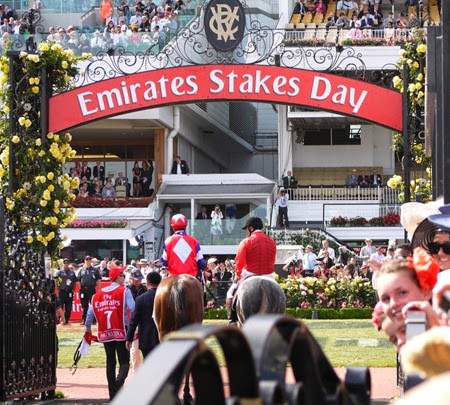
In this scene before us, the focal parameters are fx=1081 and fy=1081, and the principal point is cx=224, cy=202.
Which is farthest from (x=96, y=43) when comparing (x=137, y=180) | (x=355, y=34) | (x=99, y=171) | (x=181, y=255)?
(x=181, y=255)

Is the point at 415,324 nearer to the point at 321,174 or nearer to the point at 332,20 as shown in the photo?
the point at 332,20

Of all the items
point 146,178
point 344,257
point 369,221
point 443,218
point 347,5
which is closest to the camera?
point 443,218

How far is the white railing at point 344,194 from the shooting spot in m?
46.0

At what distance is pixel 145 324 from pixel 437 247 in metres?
5.69

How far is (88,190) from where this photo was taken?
4875 centimetres

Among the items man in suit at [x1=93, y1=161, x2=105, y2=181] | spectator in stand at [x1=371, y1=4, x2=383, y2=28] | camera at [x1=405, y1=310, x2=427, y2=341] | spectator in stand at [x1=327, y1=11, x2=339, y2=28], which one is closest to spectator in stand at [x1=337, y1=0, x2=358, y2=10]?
spectator in stand at [x1=327, y1=11, x2=339, y2=28]

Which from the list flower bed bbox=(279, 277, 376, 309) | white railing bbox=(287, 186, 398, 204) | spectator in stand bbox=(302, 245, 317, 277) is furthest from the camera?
white railing bbox=(287, 186, 398, 204)

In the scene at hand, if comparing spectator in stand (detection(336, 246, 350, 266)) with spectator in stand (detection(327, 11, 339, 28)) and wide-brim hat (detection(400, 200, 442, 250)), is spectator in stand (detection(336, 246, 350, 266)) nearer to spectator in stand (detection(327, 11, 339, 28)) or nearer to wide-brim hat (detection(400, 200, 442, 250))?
spectator in stand (detection(327, 11, 339, 28))

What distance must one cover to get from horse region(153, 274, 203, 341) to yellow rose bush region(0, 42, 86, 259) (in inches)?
196

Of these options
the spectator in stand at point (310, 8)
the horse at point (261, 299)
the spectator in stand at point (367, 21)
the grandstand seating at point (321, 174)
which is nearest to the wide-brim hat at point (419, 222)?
the horse at point (261, 299)

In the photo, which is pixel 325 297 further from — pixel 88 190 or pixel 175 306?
pixel 88 190

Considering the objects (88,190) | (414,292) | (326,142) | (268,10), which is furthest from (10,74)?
(268,10)

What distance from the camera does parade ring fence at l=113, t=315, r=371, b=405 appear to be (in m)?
2.11

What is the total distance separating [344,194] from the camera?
46.6m
